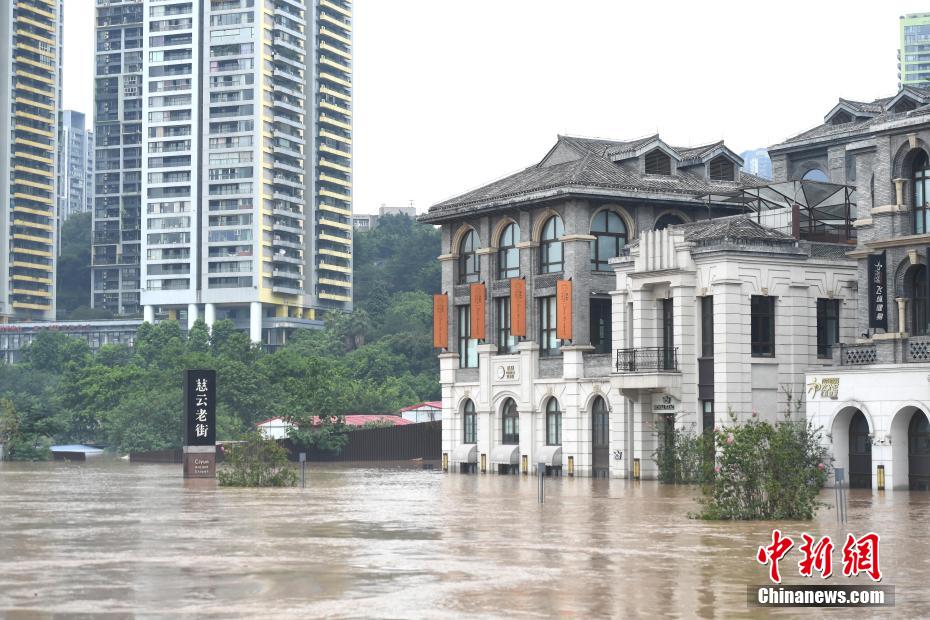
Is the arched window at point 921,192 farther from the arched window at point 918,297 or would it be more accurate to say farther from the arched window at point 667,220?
the arched window at point 667,220

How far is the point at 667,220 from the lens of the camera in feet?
245

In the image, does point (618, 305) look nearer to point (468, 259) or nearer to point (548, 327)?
point (548, 327)

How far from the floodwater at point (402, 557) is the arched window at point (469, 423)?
35069 millimetres

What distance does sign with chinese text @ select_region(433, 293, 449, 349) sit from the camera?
268 feet

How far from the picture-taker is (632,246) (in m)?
66.9

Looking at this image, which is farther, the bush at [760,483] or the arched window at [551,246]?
the arched window at [551,246]

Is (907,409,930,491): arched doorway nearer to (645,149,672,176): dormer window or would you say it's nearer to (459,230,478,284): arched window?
(645,149,672,176): dormer window

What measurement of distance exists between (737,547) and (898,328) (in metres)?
29.5

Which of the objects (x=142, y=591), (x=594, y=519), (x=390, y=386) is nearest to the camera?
(x=142, y=591)

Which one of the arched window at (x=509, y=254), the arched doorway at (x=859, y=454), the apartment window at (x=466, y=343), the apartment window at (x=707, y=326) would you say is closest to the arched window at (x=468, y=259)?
the apartment window at (x=466, y=343)

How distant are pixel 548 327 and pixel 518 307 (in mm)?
1705

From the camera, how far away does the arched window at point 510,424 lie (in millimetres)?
77250

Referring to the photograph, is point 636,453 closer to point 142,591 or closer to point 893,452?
point 893,452

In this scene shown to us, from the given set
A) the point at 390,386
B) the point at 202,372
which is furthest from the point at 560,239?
the point at 390,386
